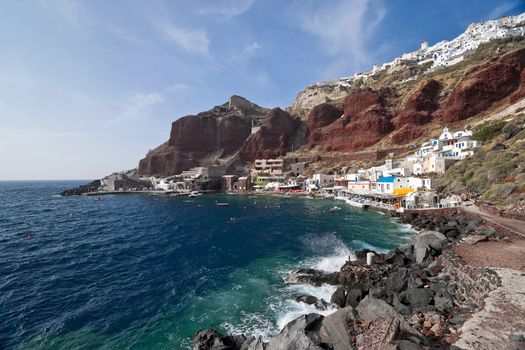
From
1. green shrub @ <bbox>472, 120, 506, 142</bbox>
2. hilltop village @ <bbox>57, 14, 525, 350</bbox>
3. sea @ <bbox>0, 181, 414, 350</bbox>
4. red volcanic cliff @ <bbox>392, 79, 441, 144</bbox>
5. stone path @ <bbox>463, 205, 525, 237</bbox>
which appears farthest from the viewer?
red volcanic cliff @ <bbox>392, 79, 441, 144</bbox>

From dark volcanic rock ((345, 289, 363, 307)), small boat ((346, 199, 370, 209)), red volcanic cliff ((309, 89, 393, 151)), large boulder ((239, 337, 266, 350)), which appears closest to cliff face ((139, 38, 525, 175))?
red volcanic cliff ((309, 89, 393, 151))

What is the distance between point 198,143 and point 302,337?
5475 inches

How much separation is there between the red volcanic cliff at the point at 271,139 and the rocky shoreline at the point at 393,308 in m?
106

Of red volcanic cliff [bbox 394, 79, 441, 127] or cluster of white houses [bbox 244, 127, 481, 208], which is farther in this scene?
red volcanic cliff [bbox 394, 79, 441, 127]

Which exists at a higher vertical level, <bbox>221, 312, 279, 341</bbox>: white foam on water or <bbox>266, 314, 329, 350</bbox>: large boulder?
<bbox>266, 314, 329, 350</bbox>: large boulder

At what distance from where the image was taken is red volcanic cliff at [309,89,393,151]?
100 m

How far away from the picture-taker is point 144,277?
980 inches

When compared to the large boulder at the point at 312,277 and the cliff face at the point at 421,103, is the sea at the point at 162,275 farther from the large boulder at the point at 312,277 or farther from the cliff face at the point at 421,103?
the cliff face at the point at 421,103

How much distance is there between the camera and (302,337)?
1141 cm

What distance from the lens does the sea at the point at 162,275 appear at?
16531 millimetres

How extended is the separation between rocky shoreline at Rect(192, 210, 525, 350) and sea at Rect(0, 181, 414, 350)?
2.18m

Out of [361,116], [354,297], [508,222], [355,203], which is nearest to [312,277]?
[354,297]

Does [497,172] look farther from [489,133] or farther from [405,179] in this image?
[489,133]

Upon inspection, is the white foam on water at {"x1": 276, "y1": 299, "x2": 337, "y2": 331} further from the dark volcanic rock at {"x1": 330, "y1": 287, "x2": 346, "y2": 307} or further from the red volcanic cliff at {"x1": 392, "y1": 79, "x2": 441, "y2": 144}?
the red volcanic cliff at {"x1": 392, "y1": 79, "x2": 441, "y2": 144}
